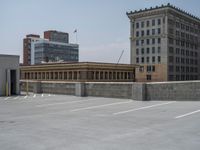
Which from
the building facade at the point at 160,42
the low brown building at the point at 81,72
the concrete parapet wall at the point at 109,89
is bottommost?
the concrete parapet wall at the point at 109,89

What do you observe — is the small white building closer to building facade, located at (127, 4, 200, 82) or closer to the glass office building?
building facade, located at (127, 4, 200, 82)

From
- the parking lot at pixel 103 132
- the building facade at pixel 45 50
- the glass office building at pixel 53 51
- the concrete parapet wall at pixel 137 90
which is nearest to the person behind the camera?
the parking lot at pixel 103 132

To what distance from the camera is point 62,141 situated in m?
9.59

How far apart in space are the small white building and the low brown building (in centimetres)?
2540

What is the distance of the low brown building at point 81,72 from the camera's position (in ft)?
190

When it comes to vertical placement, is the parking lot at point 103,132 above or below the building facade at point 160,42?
below

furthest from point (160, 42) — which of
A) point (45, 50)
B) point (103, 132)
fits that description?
point (103, 132)

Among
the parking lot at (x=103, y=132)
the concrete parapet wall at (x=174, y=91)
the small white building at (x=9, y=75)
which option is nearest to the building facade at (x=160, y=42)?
the small white building at (x=9, y=75)

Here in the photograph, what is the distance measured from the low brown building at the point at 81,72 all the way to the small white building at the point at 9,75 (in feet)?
83.3

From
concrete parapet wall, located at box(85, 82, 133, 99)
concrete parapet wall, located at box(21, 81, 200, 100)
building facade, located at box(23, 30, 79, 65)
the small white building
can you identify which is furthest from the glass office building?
concrete parapet wall, located at box(85, 82, 133, 99)

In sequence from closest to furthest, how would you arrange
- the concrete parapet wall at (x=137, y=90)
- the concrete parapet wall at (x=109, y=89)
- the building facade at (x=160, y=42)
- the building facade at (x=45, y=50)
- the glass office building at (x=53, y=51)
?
the concrete parapet wall at (x=137, y=90)
the concrete parapet wall at (x=109, y=89)
the building facade at (x=160, y=42)
the glass office building at (x=53, y=51)
the building facade at (x=45, y=50)

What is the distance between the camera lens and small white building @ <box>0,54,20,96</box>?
30672 mm

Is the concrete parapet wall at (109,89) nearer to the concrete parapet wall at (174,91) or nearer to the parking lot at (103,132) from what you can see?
the concrete parapet wall at (174,91)

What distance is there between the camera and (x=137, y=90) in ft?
77.0
